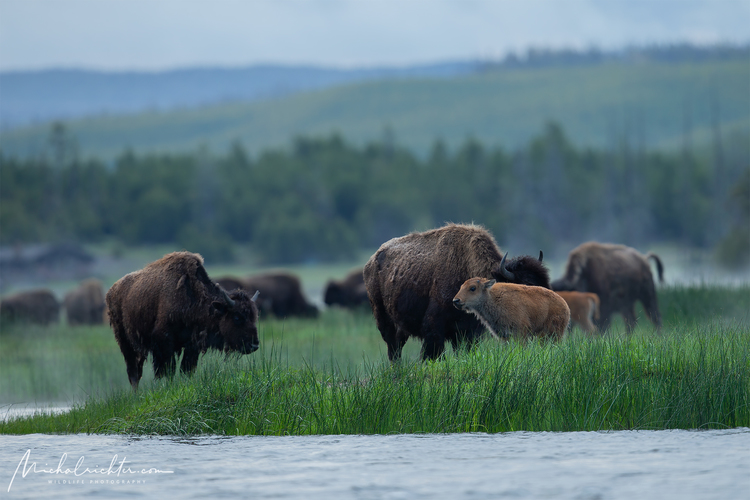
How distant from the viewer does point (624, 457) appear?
328 inches

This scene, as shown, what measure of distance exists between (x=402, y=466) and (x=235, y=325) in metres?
4.86

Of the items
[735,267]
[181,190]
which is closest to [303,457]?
[735,267]

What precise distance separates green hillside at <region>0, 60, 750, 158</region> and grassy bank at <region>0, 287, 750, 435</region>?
146984 millimetres

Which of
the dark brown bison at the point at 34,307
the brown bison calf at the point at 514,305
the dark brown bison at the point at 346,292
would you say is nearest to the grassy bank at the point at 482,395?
the brown bison calf at the point at 514,305

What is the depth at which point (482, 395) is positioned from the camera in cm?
982

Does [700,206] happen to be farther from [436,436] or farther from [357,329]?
[436,436]

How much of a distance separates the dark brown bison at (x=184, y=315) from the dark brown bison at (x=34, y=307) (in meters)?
17.8

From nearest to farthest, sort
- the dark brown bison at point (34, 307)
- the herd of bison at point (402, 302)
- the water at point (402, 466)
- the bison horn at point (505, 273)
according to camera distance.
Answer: the water at point (402, 466), the herd of bison at point (402, 302), the bison horn at point (505, 273), the dark brown bison at point (34, 307)

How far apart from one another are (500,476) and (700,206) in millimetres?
91826

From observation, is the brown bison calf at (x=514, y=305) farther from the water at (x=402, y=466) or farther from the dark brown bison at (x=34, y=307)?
the dark brown bison at (x=34, y=307)

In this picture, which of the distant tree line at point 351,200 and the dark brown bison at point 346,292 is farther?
the distant tree line at point 351,200

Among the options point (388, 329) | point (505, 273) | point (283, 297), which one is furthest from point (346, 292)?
point (505, 273)

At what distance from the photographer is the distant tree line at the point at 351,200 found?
84.2 metres

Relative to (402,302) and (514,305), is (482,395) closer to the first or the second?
(514,305)
